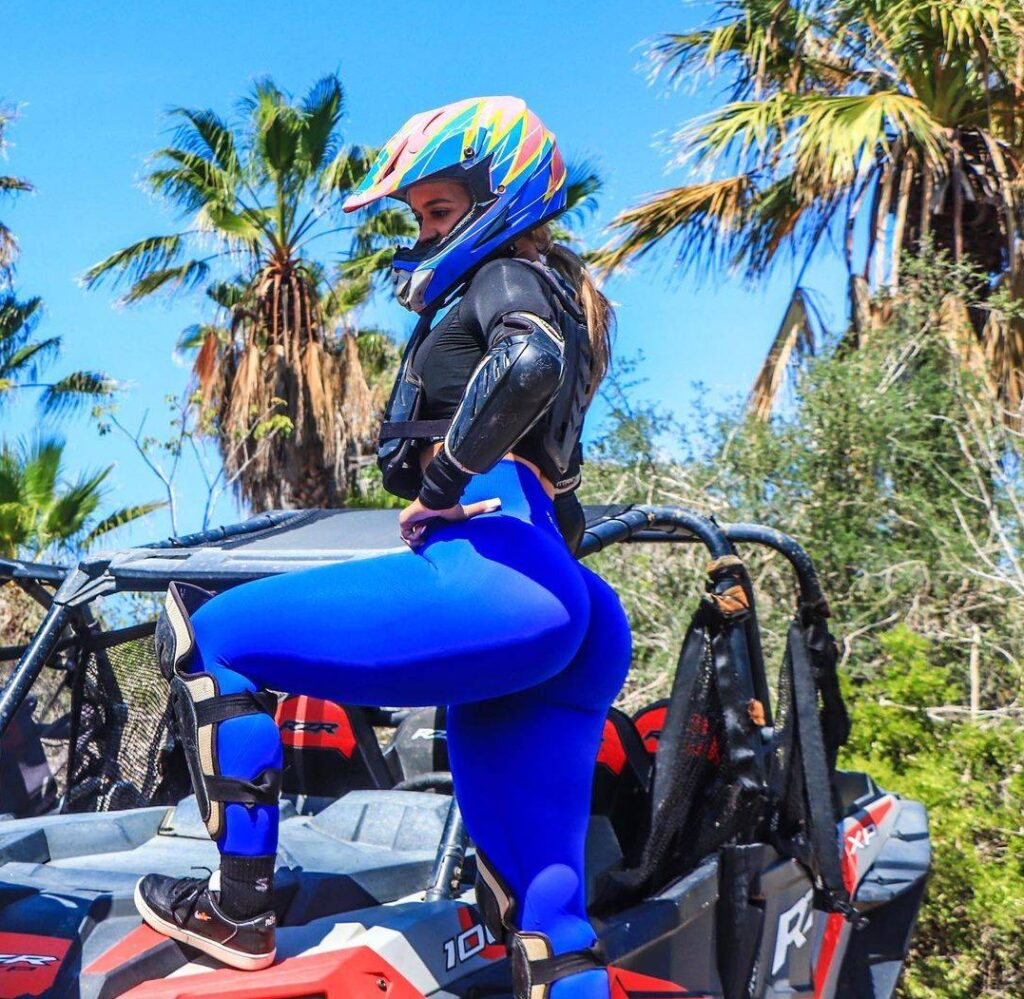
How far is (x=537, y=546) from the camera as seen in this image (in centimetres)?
230

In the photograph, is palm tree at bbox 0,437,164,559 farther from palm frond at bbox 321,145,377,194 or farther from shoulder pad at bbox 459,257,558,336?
shoulder pad at bbox 459,257,558,336

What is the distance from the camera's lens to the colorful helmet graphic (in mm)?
2451

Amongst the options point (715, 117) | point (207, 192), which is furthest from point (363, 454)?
point (715, 117)

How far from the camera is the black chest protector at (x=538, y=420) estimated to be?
2.40 m

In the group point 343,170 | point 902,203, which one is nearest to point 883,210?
point 902,203

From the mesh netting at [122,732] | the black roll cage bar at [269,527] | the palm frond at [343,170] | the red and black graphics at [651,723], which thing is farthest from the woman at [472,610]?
the palm frond at [343,170]

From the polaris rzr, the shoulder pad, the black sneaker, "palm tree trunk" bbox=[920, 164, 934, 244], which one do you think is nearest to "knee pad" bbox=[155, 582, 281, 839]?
the black sneaker

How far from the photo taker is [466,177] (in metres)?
2.46

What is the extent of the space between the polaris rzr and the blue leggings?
268 mm

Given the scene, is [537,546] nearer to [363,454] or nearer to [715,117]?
[715,117]

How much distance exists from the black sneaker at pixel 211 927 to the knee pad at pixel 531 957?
41cm

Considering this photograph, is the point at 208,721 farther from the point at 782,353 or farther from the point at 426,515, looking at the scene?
the point at 782,353

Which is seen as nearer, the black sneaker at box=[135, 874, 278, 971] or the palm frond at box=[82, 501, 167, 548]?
the black sneaker at box=[135, 874, 278, 971]

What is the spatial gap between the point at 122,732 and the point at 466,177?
2.16m
